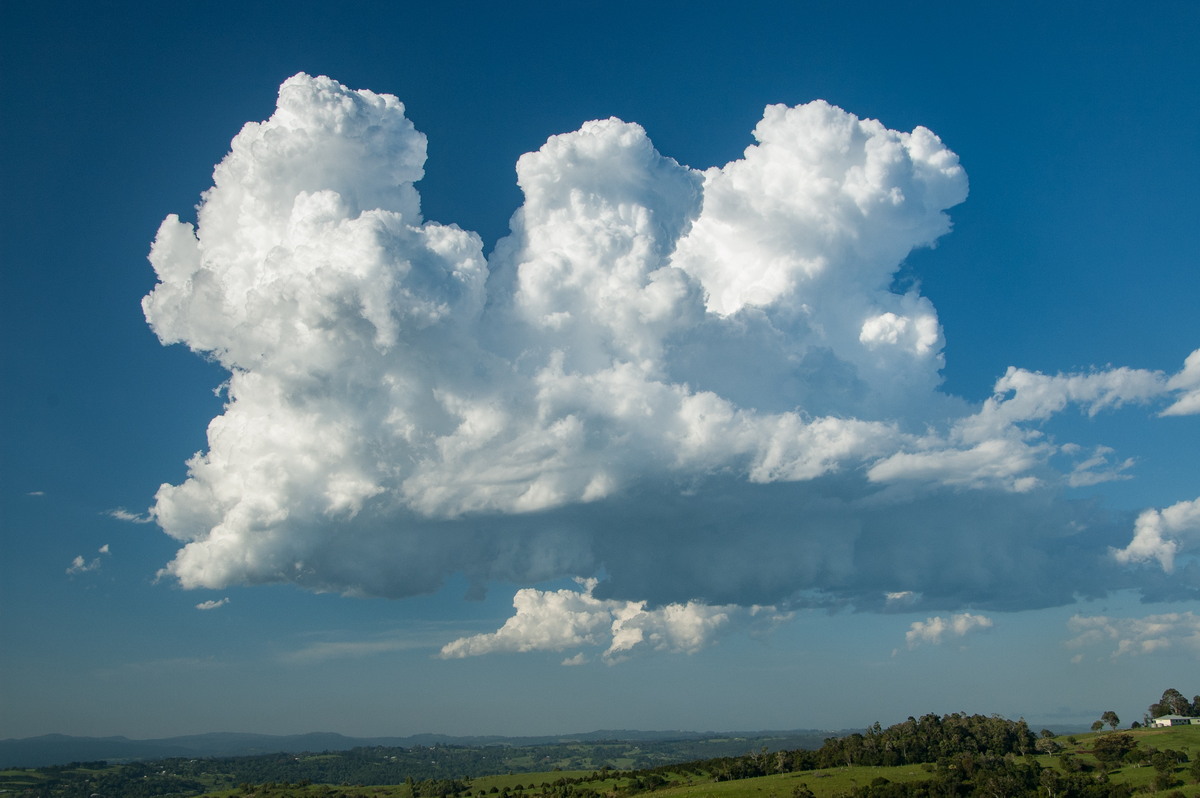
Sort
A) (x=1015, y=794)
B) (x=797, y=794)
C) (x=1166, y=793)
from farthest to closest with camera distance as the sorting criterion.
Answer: (x=797, y=794), (x=1015, y=794), (x=1166, y=793)

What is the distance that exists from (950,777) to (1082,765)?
35.7 metres

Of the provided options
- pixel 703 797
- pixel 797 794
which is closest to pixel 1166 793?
pixel 797 794

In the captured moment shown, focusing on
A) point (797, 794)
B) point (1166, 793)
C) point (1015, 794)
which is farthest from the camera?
point (797, 794)

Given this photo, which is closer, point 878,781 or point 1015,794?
point 1015,794

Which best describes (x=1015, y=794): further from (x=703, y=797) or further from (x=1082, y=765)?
(x=703, y=797)

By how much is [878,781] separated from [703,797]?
137 ft

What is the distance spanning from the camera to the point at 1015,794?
17525 cm

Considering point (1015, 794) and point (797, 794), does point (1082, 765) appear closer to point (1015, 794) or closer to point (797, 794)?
point (1015, 794)

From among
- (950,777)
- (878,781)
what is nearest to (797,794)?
(878,781)

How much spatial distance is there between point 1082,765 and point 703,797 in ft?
300

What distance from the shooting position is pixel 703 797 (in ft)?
649

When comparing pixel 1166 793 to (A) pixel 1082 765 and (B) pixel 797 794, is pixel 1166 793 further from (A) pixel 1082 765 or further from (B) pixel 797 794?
(B) pixel 797 794

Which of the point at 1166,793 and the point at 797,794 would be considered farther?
the point at 797,794

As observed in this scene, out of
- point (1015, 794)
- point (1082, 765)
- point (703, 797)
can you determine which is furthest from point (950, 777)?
point (703, 797)
